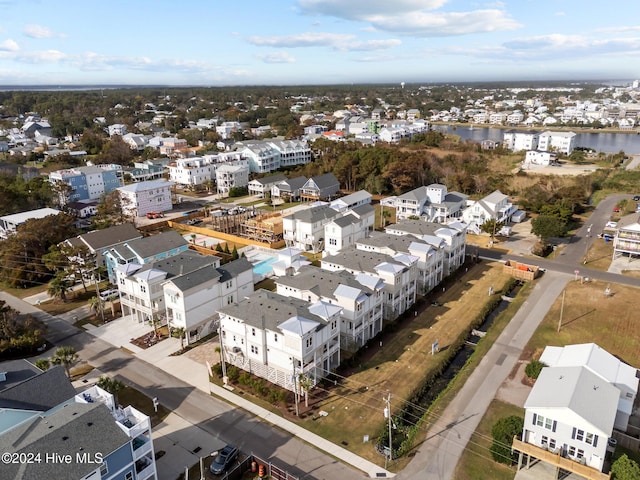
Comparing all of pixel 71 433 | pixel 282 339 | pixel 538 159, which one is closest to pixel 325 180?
pixel 538 159

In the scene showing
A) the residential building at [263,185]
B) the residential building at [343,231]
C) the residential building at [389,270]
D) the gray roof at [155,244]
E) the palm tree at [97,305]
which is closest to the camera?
the residential building at [389,270]

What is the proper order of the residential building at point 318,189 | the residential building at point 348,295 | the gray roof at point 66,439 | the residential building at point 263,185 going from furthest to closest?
the residential building at point 263,185 → the residential building at point 318,189 → the residential building at point 348,295 → the gray roof at point 66,439

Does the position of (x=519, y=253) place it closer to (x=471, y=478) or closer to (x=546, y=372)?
(x=546, y=372)

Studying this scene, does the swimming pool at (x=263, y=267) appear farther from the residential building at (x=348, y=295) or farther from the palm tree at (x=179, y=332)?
the palm tree at (x=179, y=332)

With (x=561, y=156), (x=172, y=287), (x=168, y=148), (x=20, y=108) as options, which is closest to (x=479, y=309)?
(x=172, y=287)

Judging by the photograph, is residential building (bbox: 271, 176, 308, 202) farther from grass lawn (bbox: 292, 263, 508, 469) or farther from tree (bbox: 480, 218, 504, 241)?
grass lawn (bbox: 292, 263, 508, 469)

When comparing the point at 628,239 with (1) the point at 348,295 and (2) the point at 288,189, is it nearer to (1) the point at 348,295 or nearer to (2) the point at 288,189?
(1) the point at 348,295

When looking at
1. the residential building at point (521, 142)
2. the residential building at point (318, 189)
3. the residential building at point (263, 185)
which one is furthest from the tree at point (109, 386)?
the residential building at point (521, 142)
